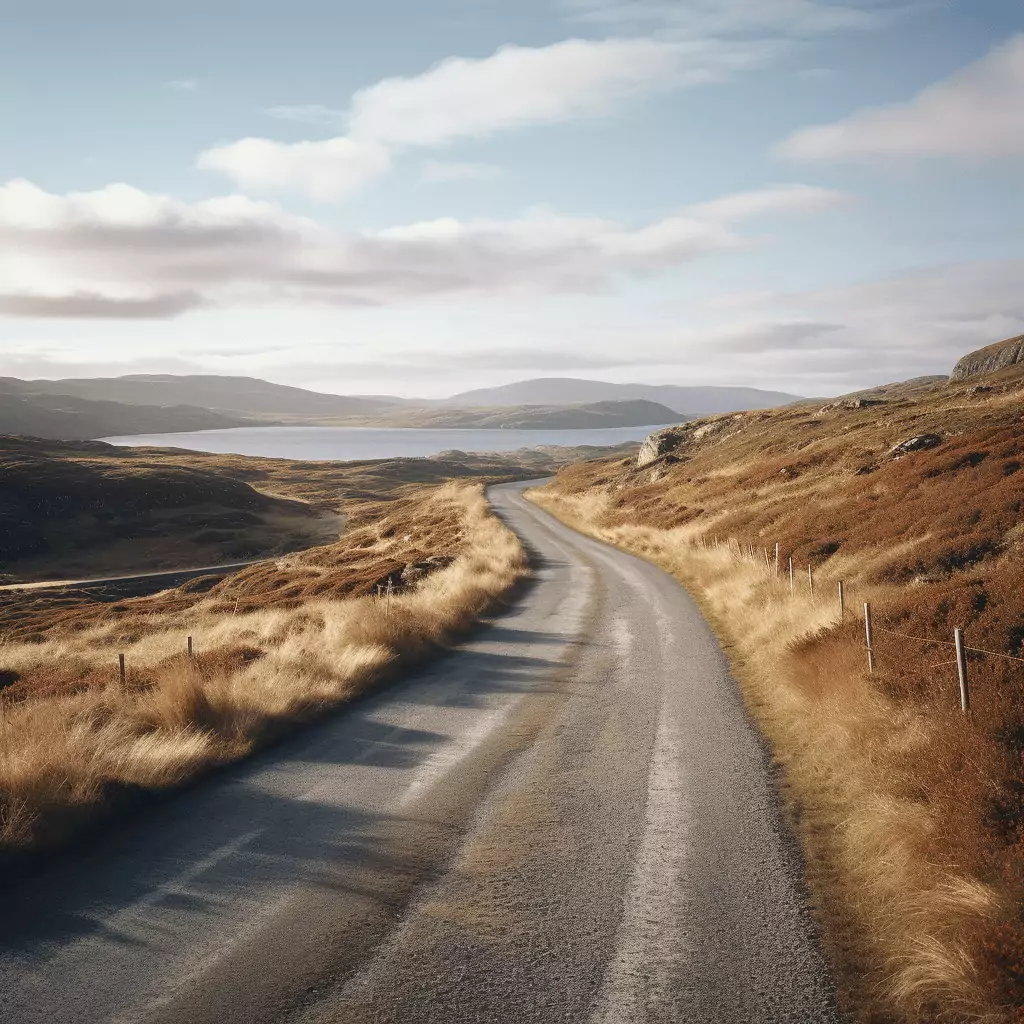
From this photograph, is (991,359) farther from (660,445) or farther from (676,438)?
(660,445)

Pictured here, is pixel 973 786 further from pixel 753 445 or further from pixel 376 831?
pixel 753 445

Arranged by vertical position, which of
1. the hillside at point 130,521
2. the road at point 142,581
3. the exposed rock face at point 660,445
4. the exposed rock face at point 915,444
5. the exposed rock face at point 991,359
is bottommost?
the road at point 142,581

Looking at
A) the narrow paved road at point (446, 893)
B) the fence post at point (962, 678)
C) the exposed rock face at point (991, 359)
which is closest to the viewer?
the narrow paved road at point (446, 893)

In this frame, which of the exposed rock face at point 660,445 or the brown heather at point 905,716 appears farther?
the exposed rock face at point 660,445

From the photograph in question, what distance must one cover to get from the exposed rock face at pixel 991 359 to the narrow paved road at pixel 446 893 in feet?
237

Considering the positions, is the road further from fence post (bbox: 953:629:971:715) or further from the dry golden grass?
fence post (bbox: 953:629:971:715)

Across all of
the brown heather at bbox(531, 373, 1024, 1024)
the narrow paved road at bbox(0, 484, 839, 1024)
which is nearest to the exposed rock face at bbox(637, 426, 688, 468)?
the brown heather at bbox(531, 373, 1024, 1024)

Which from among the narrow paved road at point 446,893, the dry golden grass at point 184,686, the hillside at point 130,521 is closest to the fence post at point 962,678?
the narrow paved road at point 446,893

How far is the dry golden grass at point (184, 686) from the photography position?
308 inches

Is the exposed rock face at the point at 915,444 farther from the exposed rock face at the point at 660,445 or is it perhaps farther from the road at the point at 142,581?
the road at the point at 142,581

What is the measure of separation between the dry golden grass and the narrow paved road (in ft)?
1.78

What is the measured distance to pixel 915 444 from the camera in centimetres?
→ 3822

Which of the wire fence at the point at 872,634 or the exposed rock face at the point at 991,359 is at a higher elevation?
the exposed rock face at the point at 991,359

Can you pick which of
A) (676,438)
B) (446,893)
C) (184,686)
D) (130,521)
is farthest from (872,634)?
(130,521)
